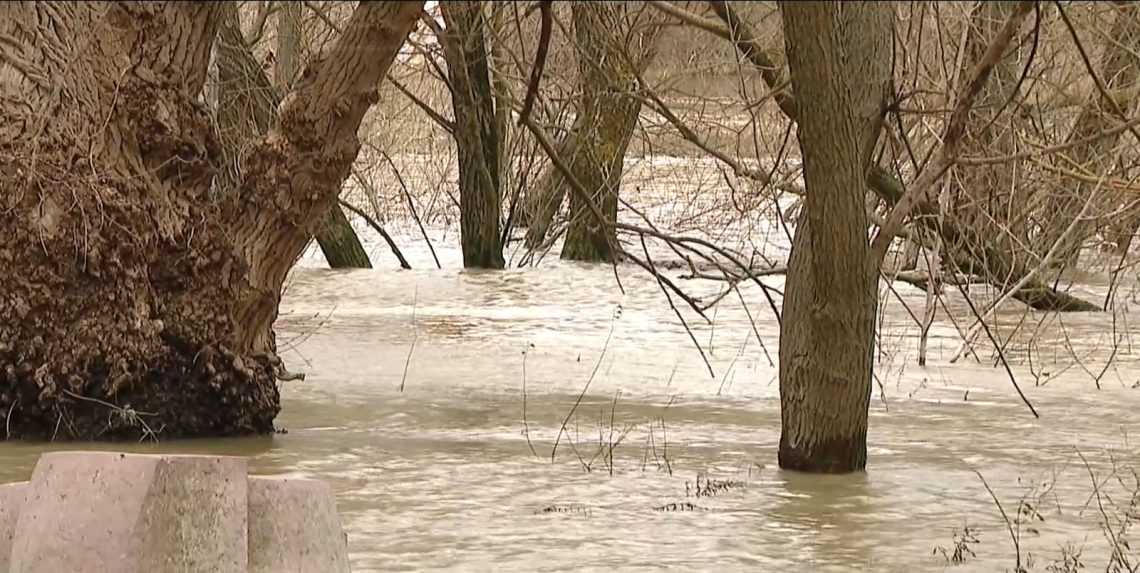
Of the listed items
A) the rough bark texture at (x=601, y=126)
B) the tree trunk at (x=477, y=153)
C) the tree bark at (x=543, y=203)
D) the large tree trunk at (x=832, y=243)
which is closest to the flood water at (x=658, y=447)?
the large tree trunk at (x=832, y=243)

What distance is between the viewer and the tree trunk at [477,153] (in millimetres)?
19109

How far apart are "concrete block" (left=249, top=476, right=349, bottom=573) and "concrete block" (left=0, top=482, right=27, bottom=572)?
53 cm

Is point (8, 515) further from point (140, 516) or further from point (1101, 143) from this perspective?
point (1101, 143)

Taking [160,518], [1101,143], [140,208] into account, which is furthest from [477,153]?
[160,518]

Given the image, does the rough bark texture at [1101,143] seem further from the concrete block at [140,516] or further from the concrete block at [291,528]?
the concrete block at [140,516]

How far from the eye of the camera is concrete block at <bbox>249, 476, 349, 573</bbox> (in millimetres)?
3957

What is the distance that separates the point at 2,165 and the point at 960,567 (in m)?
4.95

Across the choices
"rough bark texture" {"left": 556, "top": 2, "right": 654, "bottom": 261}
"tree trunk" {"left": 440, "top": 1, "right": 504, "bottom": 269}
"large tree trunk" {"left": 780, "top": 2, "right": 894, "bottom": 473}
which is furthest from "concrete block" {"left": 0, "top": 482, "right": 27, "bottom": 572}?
"tree trunk" {"left": 440, "top": 1, "right": 504, "bottom": 269}

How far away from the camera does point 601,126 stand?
20.5 metres

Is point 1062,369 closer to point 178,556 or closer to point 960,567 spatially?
point 960,567

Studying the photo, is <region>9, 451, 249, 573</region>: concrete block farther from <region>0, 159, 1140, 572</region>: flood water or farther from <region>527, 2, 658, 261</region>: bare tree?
<region>527, 2, 658, 261</region>: bare tree

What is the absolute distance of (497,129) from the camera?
20.6 meters

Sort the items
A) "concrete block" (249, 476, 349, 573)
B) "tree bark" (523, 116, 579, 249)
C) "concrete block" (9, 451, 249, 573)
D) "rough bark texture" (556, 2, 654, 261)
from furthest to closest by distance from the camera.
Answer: "tree bark" (523, 116, 579, 249)
"rough bark texture" (556, 2, 654, 261)
"concrete block" (249, 476, 349, 573)
"concrete block" (9, 451, 249, 573)

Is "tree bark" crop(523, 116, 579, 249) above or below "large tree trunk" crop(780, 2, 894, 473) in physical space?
above
